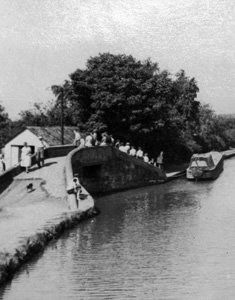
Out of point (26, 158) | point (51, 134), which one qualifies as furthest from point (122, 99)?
point (26, 158)

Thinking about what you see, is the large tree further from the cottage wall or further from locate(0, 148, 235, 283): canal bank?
locate(0, 148, 235, 283): canal bank

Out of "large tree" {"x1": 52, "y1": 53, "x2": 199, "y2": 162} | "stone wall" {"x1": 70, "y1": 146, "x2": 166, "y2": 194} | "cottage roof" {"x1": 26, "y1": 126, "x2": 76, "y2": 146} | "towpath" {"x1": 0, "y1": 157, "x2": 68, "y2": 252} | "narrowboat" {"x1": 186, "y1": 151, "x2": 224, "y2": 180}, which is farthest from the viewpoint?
"cottage roof" {"x1": 26, "y1": 126, "x2": 76, "y2": 146}

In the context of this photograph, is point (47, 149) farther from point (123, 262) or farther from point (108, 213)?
point (123, 262)

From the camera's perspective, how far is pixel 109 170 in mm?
35156

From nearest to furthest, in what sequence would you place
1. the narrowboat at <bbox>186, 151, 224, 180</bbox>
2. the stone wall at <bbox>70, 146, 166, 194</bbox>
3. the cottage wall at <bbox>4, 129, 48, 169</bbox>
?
the stone wall at <bbox>70, 146, 166, 194</bbox> < the narrowboat at <bbox>186, 151, 224, 180</bbox> < the cottage wall at <bbox>4, 129, 48, 169</bbox>

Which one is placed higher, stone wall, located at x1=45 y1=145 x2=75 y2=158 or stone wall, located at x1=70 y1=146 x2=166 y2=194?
stone wall, located at x1=45 y1=145 x2=75 y2=158

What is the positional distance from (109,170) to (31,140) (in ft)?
39.5

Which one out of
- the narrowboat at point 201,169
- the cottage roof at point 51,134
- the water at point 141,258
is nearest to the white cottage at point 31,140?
the cottage roof at point 51,134

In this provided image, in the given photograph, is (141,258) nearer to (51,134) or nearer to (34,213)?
(34,213)

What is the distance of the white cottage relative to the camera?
44.9 m

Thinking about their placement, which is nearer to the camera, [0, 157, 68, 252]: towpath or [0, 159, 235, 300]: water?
[0, 159, 235, 300]: water

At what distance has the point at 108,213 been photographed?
2692 cm

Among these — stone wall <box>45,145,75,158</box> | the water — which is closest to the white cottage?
stone wall <box>45,145,75,158</box>

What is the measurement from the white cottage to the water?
54.5 feet
